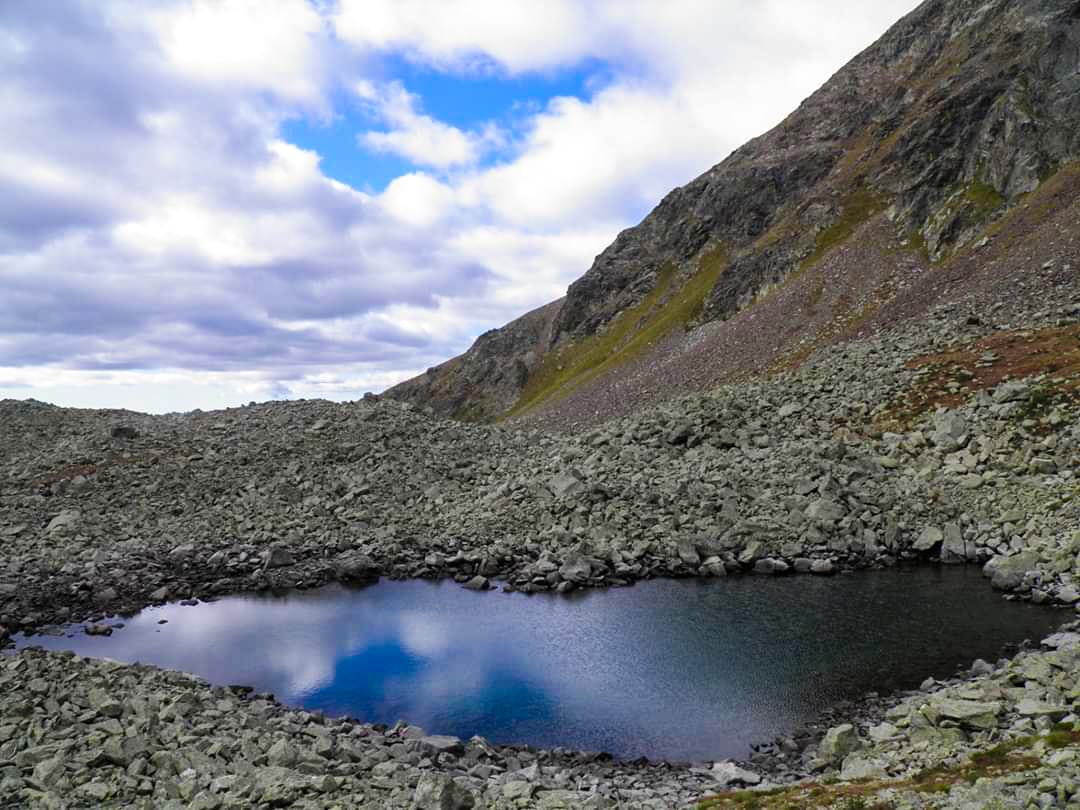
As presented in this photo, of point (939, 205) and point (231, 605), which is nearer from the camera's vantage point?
point (231, 605)

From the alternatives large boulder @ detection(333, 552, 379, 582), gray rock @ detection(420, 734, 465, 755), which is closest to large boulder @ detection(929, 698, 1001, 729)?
gray rock @ detection(420, 734, 465, 755)

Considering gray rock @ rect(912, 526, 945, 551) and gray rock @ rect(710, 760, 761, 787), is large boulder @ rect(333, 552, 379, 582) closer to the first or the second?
gray rock @ rect(710, 760, 761, 787)

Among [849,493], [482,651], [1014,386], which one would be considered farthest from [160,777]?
[1014,386]

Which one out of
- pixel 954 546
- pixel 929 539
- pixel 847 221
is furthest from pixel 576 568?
pixel 847 221

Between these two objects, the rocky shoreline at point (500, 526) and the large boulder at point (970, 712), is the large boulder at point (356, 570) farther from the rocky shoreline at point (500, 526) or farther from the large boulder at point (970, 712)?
the large boulder at point (970, 712)

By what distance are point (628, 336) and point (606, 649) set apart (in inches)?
3781

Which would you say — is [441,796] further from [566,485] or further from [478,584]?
[566,485]

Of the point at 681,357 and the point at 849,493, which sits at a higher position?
the point at 681,357

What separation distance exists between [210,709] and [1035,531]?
35.0 meters

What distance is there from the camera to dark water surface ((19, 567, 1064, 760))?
2338 centimetres

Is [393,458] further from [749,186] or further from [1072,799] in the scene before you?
[749,186]

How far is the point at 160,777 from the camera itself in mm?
17484

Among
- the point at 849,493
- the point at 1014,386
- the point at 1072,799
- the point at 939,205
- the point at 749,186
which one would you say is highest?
the point at 749,186

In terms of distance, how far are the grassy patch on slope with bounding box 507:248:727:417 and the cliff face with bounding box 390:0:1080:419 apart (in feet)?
1.44
